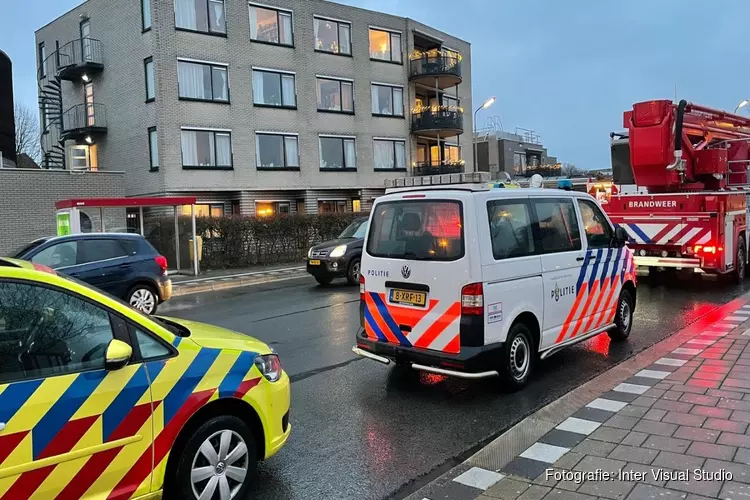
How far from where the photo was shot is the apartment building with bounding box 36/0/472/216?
85.8ft

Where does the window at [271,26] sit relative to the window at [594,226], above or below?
above

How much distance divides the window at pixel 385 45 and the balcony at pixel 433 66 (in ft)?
3.71

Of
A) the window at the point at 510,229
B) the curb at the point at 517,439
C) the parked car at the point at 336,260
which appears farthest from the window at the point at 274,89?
the curb at the point at 517,439

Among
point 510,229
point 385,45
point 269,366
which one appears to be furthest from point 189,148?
point 269,366

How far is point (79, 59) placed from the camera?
97.8ft

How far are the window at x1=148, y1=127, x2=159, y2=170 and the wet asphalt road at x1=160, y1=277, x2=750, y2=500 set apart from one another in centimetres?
1804

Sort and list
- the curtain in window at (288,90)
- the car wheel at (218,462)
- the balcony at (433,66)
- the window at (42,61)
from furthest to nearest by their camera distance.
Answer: the balcony at (433,66)
the window at (42,61)
the curtain in window at (288,90)
the car wheel at (218,462)

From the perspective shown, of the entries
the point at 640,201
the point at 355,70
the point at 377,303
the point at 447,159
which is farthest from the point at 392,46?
the point at 377,303

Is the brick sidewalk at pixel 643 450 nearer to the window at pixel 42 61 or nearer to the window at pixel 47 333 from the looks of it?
the window at pixel 47 333

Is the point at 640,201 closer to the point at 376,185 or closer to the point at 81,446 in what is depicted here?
the point at 81,446

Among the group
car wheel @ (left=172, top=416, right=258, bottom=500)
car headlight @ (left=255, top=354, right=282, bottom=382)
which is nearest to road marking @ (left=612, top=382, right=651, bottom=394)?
car headlight @ (left=255, top=354, right=282, bottom=382)

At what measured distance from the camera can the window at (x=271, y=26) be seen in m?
28.5

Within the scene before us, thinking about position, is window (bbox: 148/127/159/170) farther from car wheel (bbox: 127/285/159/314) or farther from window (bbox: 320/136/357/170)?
car wheel (bbox: 127/285/159/314)

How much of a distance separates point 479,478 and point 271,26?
28703 millimetres
